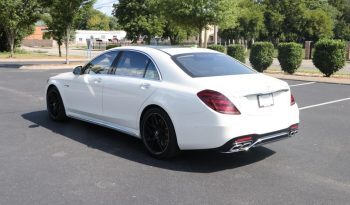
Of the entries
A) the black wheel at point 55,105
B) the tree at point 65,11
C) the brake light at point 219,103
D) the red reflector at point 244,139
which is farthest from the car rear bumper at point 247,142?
the tree at point 65,11

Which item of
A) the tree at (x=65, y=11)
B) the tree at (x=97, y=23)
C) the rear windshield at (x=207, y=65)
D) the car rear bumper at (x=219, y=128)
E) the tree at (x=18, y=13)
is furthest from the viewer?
the tree at (x=97, y=23)

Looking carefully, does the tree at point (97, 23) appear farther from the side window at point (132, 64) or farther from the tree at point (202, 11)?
the side window at point (132, 64)

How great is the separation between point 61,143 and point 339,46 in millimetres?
13860

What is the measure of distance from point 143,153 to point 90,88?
5.14 feet

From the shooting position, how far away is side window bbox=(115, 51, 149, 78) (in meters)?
6.32

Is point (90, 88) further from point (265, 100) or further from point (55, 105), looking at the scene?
point (265, 100)

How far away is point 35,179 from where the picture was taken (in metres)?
5.11

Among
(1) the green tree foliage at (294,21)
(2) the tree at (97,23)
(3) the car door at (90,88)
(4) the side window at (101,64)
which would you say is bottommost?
(3) the car door at (90,88)

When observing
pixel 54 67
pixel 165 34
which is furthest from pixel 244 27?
pixel 54 67

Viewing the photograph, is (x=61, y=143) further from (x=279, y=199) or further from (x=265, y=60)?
(x=265, y=60)

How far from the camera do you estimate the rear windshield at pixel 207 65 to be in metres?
5.87

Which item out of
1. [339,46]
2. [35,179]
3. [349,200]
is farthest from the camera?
[339,46]

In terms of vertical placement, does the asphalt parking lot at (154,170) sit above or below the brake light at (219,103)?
below

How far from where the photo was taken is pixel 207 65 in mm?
6117
